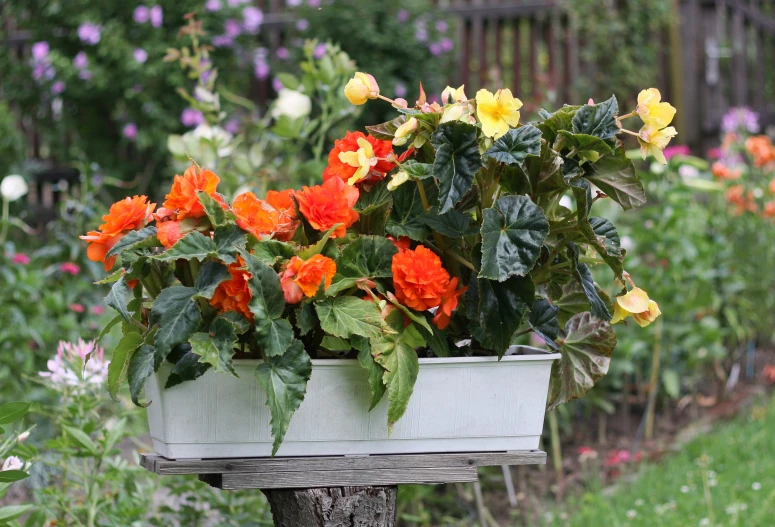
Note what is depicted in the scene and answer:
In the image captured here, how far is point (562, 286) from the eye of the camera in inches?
55.4

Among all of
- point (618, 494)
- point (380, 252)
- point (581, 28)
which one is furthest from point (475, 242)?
point (581, 28)

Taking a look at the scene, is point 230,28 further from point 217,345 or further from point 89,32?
point 217,345

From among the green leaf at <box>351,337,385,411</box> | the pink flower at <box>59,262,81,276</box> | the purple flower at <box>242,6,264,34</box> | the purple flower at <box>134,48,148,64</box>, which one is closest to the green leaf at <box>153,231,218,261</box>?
the green leaf at <box>351,337,385,411</box>

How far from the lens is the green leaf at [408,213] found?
4.20 feet

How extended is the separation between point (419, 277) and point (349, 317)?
4.3 inches

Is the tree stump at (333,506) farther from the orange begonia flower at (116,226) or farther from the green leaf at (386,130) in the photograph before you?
the green leaf at (386,130)

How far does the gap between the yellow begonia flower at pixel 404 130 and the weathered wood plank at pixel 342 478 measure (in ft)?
1.55

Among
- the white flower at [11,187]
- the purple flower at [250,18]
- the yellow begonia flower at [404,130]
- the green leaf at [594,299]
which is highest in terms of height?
the yellow begonia flower at [404,130]

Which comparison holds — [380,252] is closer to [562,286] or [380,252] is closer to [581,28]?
[562,286]

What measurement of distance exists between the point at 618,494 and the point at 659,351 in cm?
71

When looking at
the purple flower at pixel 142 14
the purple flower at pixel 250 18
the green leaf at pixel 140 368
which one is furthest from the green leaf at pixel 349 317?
the purple flower at pixel 250 18

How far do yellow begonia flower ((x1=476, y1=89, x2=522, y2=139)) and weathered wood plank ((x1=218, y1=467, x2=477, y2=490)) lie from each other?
1.61 ft

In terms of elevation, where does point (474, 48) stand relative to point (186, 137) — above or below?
below

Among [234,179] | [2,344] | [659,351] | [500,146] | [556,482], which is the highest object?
A: [500,146]
